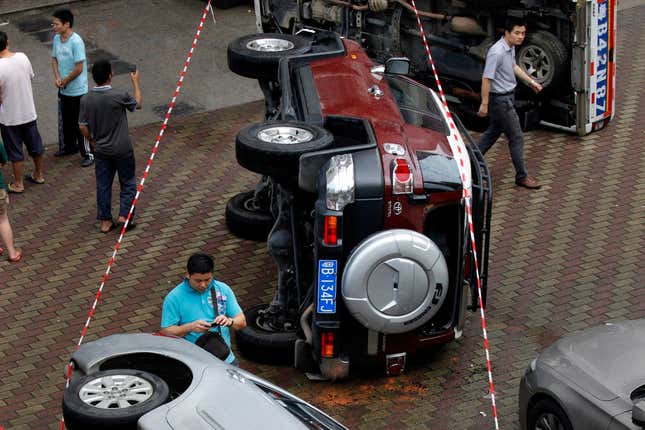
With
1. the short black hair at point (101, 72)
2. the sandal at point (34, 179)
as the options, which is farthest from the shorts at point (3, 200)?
the sandal at point (34, 179)

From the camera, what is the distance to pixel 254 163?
8.40 metres

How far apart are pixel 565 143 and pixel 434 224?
5.08 meters

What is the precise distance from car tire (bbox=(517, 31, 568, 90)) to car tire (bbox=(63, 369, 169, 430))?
780 cm

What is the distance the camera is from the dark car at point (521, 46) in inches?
508

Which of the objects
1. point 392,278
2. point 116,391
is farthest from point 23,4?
point 116,391

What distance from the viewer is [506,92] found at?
1201cm

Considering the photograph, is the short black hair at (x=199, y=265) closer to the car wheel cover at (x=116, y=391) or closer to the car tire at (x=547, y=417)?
the car wheel cover at (x=116, y=391)

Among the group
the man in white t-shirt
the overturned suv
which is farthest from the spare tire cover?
the man in white t-shirt

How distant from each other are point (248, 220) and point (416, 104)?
2307 mm

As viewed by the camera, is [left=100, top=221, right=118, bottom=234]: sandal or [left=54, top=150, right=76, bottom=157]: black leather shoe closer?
[left=100, top=221, right=118, bottom=234]: sandal

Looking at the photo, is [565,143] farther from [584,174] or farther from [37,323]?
[37,323]

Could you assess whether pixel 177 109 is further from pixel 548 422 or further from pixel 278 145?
pixel 548 422

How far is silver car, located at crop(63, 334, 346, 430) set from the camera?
588cm

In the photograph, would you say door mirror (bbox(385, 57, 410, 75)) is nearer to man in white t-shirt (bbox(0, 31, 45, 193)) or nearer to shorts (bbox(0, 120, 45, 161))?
man in white t-shirt (bbox(0, 31, 45, 193))
